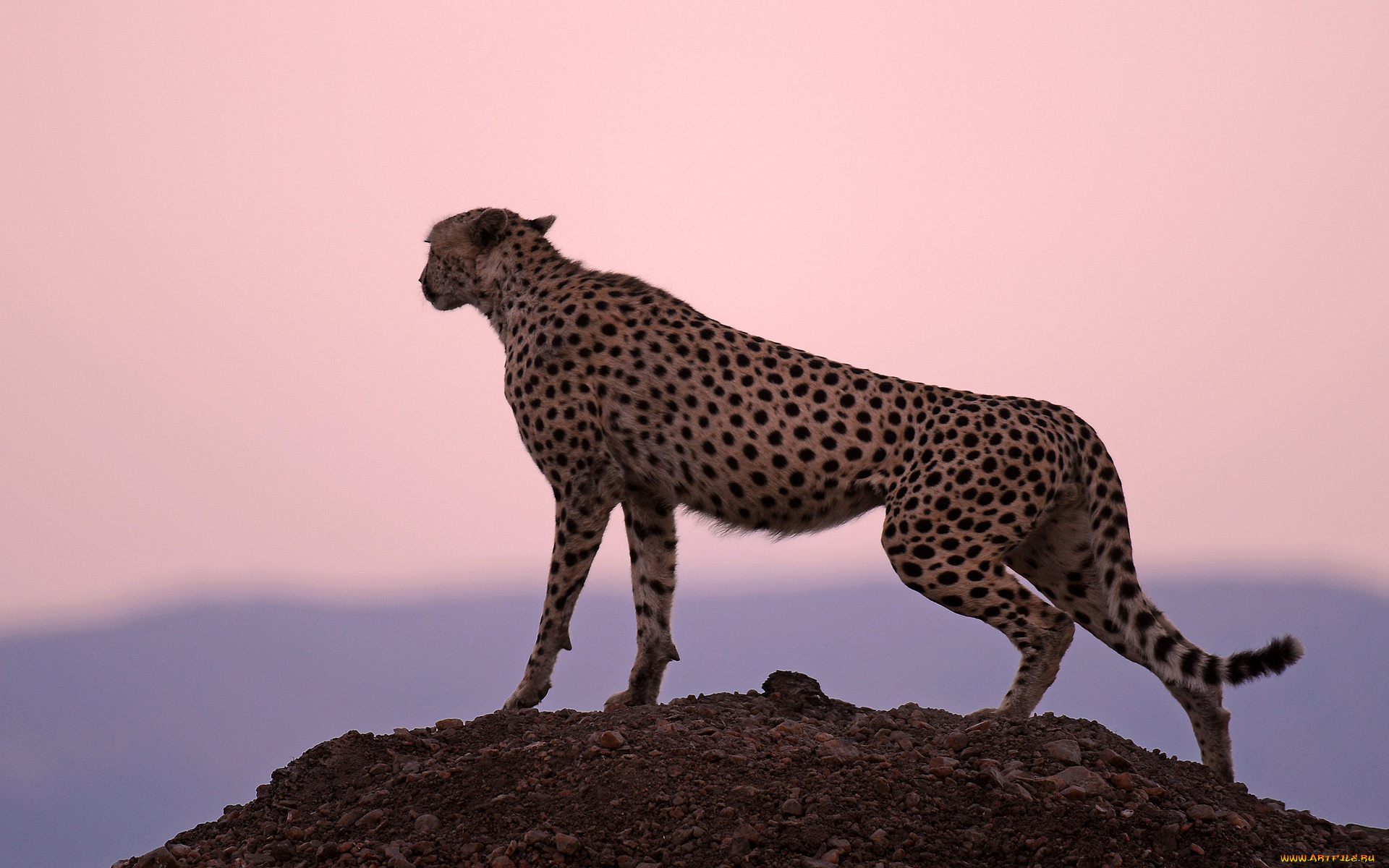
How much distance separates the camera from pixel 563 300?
7.23m

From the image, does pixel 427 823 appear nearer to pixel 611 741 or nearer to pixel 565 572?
pixel 611 741

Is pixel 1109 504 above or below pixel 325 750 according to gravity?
above

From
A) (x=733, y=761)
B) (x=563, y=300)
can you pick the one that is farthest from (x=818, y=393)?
(x=733, y=761)

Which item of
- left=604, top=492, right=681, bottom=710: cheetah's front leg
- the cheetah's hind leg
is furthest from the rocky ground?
left=604, top=492, right=681, bottom=710: cheetah's front leg

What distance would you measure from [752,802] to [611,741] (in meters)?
0.79

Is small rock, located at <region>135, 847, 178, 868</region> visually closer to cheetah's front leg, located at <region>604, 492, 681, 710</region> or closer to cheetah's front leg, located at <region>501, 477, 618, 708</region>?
cheetah's front leg, located at <region>501, 477, 618, 708</region>

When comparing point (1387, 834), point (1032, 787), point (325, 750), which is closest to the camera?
point (1032, 787)

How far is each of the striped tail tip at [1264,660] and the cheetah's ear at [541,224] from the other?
15.0ft

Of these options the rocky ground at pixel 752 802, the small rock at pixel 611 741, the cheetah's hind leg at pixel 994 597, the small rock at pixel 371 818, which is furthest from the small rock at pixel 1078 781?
the small rock at pixel 371 818

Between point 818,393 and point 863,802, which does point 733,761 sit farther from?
point 818,393

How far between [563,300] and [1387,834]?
5.06m

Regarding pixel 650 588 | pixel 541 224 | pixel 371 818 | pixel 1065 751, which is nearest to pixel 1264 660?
pixel 1065 751

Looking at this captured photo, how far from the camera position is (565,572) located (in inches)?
263

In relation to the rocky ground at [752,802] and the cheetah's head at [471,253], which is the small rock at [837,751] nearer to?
the rocky ground at [752,802]
